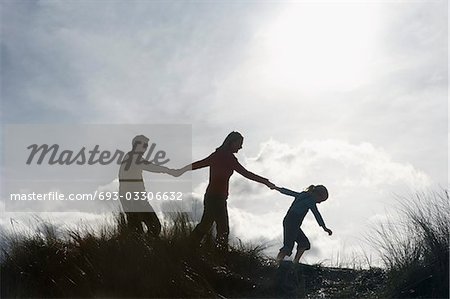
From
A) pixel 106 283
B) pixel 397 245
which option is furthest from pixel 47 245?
pixel 397 245

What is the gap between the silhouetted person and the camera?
8.30 m

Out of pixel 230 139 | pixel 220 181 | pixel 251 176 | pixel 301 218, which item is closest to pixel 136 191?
pixel 220 181

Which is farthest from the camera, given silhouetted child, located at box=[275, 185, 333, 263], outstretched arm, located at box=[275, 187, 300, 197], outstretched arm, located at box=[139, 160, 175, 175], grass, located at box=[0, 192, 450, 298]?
outstretched arm, located at box=[275, 187, 300, 197]

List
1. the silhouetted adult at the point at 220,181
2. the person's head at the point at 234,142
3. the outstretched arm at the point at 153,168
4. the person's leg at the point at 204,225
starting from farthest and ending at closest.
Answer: the person's head at the point at 234,142 → the outstretched arm at the point at 153,168 → the silhouetted adult at the point at 220,181 → the person's leg at the point at 204,225

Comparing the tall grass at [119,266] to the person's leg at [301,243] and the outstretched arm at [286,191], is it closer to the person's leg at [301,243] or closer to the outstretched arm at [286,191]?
the person's leg at [301,243]

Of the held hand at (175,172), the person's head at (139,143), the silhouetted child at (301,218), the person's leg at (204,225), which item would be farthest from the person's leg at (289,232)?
the person's head at (139,143)

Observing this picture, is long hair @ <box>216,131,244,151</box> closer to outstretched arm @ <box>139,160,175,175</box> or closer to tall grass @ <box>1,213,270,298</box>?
outstretched arm @ <box>139,160,175,175</box>

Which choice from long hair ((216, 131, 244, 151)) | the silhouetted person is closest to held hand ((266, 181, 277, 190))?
long hair ((216, 131, 244, 151))

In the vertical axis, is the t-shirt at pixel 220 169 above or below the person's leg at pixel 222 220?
above

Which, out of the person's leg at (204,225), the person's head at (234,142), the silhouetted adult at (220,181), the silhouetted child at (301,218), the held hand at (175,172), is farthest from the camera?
the held hand at (175,172)

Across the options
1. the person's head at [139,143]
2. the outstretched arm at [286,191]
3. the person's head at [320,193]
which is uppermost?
the person's head at [139,143]

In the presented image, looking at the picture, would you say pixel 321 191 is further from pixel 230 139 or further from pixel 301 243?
pixel 230 139

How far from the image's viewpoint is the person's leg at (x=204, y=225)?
8273 millimetres

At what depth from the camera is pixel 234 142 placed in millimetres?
9055
